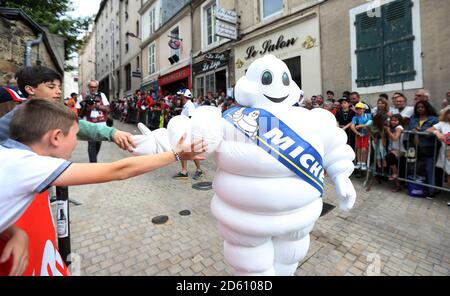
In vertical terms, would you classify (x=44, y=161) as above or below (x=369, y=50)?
below

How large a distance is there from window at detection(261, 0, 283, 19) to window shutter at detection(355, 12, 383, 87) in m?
3.21

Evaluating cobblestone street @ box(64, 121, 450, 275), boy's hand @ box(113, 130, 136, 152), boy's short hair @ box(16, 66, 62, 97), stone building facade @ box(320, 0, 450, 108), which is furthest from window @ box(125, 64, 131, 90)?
boy's hand @ box(113, 130, 136, 152)

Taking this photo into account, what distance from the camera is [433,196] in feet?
12.9

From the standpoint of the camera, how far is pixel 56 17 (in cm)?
1131

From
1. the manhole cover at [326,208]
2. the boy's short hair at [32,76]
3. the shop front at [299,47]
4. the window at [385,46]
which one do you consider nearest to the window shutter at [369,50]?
the window at [385,46]

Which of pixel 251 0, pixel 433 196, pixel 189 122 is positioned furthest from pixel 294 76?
pixel 189 122

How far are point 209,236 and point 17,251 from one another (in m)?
2.06

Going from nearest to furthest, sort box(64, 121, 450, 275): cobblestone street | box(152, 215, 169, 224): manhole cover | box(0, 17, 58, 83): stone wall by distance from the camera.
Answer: box(64, 121, 450, 275): cobblestone street < box(152, 215, 169, 224): manhole cover < box(0, 17, 58, 83): stone wall

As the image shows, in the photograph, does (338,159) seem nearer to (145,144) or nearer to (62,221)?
(145,144)

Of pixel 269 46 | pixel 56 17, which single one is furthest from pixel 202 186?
pixel 56 17

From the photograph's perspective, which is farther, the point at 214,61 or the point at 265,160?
the point at 214,61

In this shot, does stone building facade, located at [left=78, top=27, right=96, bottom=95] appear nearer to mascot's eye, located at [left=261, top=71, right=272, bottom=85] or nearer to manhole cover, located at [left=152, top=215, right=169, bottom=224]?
manhole cover, located at [left=152, top=215, right=169, bottom=224]

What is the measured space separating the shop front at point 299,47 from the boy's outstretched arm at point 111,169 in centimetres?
756

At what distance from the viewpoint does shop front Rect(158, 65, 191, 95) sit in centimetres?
1453
